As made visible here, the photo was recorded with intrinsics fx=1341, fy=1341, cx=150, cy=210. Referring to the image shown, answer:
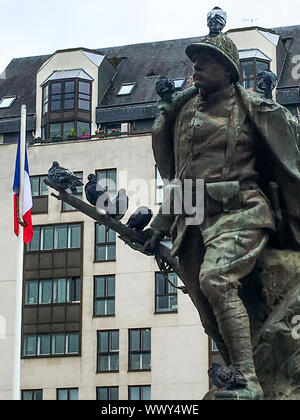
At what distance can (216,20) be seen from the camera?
1338 cm

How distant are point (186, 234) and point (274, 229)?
2.86ft

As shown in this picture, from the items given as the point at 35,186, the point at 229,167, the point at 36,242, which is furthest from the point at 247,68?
the point at 229,167

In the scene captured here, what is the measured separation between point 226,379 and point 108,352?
5638 cm

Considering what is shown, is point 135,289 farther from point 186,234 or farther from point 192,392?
Answer: point 186,234

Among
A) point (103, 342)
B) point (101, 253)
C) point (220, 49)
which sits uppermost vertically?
point (101, 253)

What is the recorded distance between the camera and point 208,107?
13.4m

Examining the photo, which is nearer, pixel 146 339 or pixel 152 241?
pixel 152 241

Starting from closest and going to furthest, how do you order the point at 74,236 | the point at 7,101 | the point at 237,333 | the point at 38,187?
the point at 237,333 → the point at 74,236 → the point at 38,187 → the point at 7,101

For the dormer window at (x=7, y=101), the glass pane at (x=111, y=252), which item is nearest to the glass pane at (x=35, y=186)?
the glass pane at (x=111, y=252)

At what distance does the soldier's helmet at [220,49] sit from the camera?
43.0ft

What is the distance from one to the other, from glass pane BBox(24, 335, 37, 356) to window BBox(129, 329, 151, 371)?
18.9ft

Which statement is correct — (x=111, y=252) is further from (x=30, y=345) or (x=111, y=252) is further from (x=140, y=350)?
(x=30, y=345)

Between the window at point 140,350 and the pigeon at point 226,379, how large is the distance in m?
55.6

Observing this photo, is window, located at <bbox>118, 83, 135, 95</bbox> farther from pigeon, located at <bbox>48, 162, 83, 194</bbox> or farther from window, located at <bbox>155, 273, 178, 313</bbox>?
pigeon, located at <bbox>48, 162, 83, 194</bbox>
